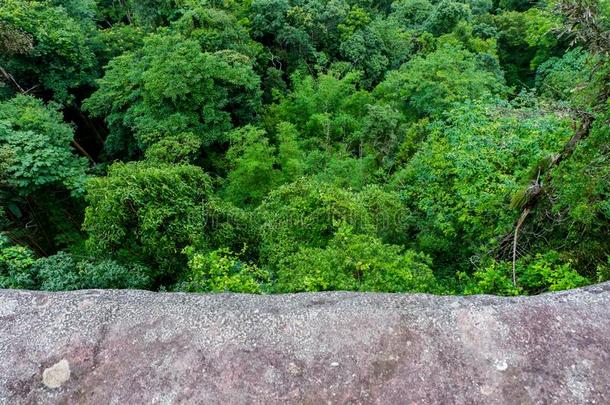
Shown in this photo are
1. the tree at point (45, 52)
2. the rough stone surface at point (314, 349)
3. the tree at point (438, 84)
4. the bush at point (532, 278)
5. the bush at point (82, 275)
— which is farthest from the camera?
the tree at point (438, 84)

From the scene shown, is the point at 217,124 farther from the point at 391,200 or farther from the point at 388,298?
the point at 388,298

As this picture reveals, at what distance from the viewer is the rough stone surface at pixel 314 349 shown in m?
3.69

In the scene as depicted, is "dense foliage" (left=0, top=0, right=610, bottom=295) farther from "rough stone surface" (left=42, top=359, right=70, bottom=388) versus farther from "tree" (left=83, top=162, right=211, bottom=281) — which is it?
"rough stone surface" (left=42, top=359, right=70, bottom=388)

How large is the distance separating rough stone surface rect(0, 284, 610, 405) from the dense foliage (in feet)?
4.61

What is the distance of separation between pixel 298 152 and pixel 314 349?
10085mm

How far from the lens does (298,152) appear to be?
1366 cm

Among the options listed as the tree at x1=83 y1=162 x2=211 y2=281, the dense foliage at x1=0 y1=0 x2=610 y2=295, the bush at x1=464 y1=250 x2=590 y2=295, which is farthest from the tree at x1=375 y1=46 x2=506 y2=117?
the tree at x1=83 y1=162 x2=211 y2=281

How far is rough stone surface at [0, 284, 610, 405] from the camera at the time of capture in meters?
3.69

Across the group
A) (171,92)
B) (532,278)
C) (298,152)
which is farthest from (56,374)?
(298,152)

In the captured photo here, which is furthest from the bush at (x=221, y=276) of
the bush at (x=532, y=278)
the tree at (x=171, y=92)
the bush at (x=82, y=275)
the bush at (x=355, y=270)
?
the tree at (x=171, y=92)

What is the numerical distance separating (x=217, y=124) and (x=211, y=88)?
1050 mm

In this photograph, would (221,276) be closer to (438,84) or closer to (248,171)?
(248,171)

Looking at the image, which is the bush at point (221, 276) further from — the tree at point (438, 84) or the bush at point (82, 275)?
the tree at point (438, 84)

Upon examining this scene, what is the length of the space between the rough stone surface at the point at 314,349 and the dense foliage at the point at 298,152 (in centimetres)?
141
